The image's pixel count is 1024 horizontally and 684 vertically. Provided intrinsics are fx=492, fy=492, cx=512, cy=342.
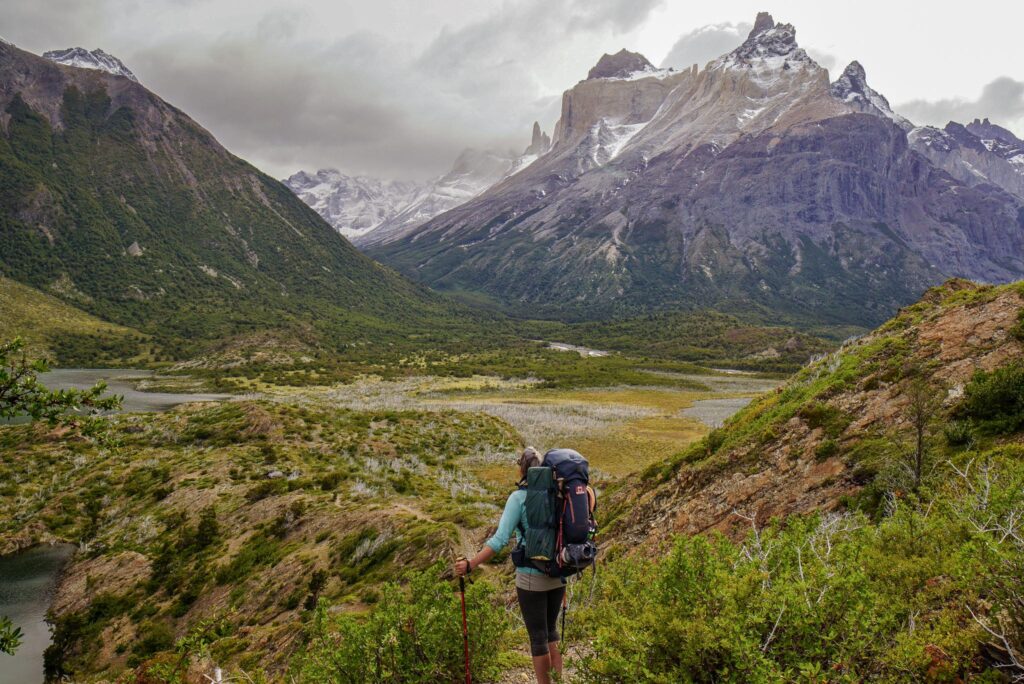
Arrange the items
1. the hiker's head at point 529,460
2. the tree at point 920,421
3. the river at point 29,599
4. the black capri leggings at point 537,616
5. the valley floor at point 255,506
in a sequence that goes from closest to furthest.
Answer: the black capri leggings at point 537,616, the hiker's head at point 529,460, the tree at point 920,421, the valley floor at point 255,506, the river at point 29,599

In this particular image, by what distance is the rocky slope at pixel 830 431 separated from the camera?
1224cm

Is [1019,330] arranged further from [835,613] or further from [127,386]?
[127,386]

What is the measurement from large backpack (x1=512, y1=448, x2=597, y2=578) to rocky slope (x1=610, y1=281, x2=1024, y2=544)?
24.6 feet

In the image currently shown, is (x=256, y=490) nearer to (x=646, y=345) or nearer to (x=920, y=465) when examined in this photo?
(x=920, y=465)

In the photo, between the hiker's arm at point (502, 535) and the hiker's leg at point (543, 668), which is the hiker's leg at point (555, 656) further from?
the hiker's arm at point (502, 535)

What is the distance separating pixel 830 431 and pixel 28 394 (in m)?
17.8

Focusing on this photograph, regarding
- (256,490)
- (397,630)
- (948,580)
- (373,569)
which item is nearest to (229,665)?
(373,569)

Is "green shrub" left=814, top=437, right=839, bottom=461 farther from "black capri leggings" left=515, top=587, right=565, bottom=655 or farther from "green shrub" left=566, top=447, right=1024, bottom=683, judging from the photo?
"black capri leggings" left=515, top=587, right=565, bottom=655

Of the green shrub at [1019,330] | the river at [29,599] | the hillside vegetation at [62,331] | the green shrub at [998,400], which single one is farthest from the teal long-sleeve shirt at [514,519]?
the hillside vegetation at [62,331]

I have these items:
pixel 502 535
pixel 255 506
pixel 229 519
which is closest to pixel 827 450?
pixel 502 535

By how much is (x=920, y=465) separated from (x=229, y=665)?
17080mm

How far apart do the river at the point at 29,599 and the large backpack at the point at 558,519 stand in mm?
23129

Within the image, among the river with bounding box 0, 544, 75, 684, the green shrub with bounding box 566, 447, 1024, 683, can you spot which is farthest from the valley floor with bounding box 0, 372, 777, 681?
the green shrub with bounding box 566, 447, 1024, 683

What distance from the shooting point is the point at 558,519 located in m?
5.79
